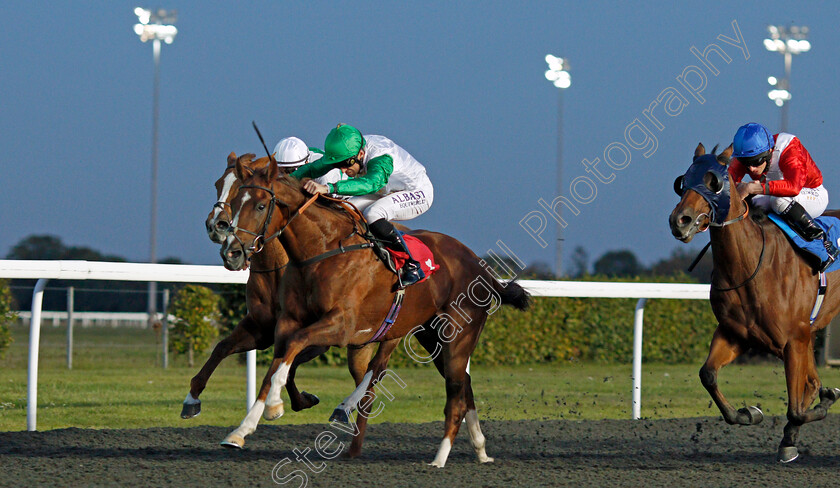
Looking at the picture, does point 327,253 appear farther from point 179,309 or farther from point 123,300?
point 123,300

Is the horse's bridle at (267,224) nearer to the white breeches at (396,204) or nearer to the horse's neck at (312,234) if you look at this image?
the horse's neck at (312,234)

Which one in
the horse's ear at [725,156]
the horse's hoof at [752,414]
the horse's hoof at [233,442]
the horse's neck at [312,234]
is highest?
the horse's ear at [725,156]

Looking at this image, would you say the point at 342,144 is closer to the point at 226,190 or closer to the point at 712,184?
the point at 226,190

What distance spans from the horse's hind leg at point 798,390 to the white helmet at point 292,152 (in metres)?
2.68

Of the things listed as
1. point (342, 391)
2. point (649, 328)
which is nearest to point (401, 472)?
point (342, 391)

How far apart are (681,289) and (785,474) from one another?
2755mm

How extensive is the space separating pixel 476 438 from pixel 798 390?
1.58 meters

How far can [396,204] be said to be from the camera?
4754 millimetres

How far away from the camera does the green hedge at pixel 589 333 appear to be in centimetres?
1162

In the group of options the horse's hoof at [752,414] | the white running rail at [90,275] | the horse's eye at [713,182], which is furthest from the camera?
the white running rail at [90,275]

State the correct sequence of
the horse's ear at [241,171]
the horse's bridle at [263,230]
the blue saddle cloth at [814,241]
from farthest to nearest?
the blue saddle cloth at [814,241] → the horse's ear at [241,171] → the horse's bridle at [263,230]

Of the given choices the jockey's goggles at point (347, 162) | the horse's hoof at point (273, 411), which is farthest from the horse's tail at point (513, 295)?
the horse's hoof at point (273, 411)

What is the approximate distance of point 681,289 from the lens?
699 centimetres

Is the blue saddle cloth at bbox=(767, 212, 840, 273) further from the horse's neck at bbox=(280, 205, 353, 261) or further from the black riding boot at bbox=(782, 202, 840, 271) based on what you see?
the horse's neck at bbox=(280, 205, 353, 261)
